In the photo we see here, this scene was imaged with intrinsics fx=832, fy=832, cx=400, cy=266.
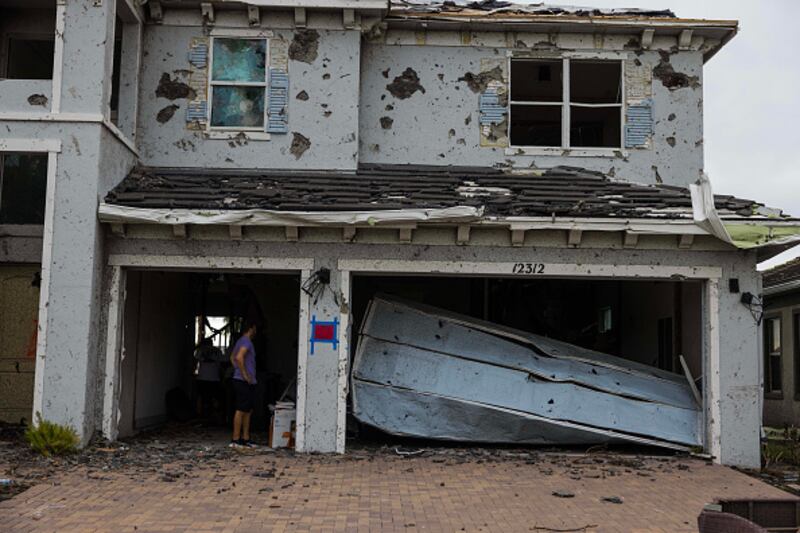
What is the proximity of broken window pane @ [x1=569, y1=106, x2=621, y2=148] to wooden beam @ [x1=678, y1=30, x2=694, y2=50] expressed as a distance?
5.86 ft

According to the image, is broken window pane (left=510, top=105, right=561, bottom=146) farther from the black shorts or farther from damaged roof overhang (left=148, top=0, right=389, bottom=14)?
the black shorts

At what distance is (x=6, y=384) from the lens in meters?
12.4

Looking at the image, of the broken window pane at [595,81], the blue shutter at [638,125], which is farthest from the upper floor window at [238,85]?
the blue shutter at [638,125]

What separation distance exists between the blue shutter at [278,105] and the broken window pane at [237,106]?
0.62ft

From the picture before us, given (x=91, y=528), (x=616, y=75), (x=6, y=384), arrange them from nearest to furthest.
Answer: (x=91, y=528), (x=6, y=384), (x=616, y=75)

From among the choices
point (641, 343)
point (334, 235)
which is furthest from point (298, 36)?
point (641, 343)

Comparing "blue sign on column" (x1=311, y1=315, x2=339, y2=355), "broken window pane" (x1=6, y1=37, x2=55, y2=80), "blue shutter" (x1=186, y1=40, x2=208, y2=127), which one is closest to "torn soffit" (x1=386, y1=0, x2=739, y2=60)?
"blue shutter" (x1=186, y1=40, x2=208, y2=127)

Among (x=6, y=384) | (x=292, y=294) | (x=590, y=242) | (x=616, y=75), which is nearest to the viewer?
(x=590, y=242)

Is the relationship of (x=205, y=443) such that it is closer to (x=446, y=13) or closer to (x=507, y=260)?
(x=507, y=260)

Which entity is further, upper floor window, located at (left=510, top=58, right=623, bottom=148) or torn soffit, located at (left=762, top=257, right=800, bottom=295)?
torn soffit, located at (left=762, top=257, right=800, bottom=295)

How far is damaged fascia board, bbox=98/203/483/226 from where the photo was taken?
1041 cm

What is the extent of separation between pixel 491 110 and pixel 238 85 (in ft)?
12.7

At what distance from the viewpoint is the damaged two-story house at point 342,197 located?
1059 centimetres

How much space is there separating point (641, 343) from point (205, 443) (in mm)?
7497
